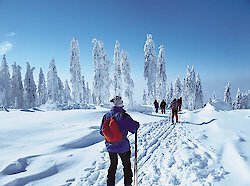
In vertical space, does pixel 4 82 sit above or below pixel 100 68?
Result: below

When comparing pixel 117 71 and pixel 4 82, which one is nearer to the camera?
pixel 117 71

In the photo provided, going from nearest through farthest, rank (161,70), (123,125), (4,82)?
(123,125) → (161,70) → (4,82)

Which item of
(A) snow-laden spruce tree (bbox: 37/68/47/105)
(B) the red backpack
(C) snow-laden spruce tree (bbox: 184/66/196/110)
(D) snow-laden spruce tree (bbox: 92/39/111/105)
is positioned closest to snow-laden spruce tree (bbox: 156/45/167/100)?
(D) snow-laden spruce tree (bbox: 92/39/111/105)

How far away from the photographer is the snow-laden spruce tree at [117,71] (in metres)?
54.6

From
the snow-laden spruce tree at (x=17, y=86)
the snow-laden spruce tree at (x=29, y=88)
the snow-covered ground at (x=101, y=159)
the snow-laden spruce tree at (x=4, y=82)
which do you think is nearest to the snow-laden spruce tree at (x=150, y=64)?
the snow-laden spruce tree at (x=29, y=88)

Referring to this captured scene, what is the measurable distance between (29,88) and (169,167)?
5966 centimetres

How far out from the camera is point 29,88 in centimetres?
6078

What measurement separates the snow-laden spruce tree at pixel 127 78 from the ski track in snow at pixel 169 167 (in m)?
45.8

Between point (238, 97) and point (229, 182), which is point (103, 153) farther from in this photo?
point (238, 97)

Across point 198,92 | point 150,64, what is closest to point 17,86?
point 150,64

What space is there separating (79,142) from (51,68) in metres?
54.4

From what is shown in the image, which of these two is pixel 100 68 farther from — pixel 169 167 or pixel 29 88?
pixel 169 167

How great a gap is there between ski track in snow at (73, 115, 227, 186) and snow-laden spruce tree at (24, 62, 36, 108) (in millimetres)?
56492

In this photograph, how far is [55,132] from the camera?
11.3 m
